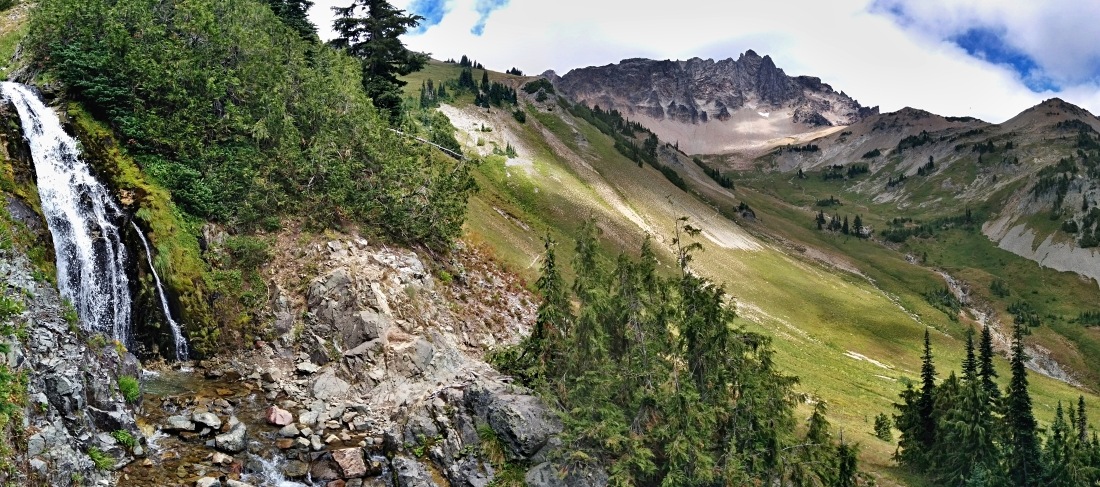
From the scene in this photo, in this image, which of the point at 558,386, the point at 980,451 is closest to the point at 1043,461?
the point at 980,451

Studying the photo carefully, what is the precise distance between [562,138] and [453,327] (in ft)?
270

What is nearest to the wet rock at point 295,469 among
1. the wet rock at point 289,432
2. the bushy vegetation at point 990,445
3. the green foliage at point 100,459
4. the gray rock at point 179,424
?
the wet rock at point 289,432

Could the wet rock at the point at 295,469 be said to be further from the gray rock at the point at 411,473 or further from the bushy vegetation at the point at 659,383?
the bushy vegetation at the point at 659,383

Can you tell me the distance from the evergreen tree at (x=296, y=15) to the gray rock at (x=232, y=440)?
144ft

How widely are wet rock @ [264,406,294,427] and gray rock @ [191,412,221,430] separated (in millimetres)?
1823

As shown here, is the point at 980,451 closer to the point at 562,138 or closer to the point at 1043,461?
the point at 1043,461

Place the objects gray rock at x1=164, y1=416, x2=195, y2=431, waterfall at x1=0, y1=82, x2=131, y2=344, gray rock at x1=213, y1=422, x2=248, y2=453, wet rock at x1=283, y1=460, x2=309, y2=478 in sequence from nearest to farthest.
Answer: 1. wet rock at x1=283, y1=460, x2=309, y2=478
2. gray rock at x1=213, y1=422, x2=248, y2=453
3. gray rock at x1=164, y1=416, x2=195, y2=431
4. waterfall at x1=0, y1=82, x2=131, y2=344

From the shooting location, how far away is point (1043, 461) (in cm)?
4112

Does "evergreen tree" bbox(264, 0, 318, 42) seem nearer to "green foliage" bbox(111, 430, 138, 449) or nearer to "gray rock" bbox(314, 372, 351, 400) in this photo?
"gray rock" bbox(314, 372, 351, 400)

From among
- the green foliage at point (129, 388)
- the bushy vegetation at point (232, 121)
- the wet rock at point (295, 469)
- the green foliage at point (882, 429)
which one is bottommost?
the green foliage at point (882, 429)

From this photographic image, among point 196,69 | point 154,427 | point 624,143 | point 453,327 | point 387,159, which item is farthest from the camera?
point 624,143

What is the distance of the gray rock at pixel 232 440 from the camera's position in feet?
71.6

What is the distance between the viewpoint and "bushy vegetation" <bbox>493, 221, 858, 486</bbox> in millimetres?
22156

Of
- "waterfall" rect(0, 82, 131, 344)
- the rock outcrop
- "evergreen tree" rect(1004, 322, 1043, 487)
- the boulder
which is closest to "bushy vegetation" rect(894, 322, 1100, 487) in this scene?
"evergreen tree" rect(1004, 322, 1043, 487)
